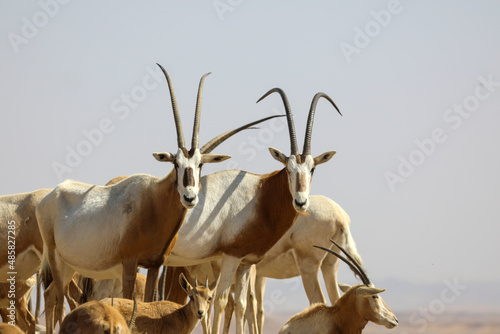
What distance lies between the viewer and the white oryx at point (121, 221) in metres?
15.0

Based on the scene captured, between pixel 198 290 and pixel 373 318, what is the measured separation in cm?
254

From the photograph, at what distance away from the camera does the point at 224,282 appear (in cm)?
1576

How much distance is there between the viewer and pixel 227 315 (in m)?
17.6

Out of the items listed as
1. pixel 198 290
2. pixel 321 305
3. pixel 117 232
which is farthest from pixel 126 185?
pixel 321 305

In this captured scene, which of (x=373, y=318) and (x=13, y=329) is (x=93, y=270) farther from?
(x=373, y=318)

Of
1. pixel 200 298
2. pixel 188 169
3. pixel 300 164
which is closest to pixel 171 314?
pixel 200 298

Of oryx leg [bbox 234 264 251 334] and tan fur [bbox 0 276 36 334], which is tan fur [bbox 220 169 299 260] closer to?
oryx leg [bbox 234 264 251 334]

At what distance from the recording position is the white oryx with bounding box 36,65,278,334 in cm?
1503

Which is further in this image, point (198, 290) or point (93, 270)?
point (93, 270)

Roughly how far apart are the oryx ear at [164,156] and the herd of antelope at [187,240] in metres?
0.02

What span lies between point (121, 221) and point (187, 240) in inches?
48.9

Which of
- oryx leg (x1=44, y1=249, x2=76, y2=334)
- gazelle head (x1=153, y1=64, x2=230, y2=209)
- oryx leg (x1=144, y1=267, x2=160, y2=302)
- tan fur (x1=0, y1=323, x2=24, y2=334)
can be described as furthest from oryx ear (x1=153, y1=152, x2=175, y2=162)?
tan fur (x1=0, y1=323, x2=24, y2=334)

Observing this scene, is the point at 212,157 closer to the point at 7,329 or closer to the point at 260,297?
the point at 7,329

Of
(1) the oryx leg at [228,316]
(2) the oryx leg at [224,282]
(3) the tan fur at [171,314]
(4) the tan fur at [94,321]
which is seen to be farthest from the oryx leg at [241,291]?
(4) the tan fur at [94,321]
